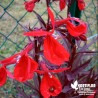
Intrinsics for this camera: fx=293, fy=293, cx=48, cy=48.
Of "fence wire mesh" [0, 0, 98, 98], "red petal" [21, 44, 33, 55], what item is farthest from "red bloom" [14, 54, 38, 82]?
"fence wire mesh" [0, 0, 98, 98]

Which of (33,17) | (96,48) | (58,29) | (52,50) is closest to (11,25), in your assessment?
(33,17)

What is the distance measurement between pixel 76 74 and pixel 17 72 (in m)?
0.51

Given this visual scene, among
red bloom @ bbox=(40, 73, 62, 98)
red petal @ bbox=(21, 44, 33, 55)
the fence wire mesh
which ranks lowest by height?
red bloom @ bbox=(40, 73, 62, 98)

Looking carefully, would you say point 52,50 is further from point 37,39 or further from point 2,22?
point 2,22

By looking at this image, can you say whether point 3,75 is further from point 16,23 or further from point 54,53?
point 16,23

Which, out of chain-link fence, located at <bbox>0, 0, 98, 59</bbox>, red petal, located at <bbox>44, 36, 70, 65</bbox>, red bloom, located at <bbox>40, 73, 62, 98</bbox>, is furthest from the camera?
chain-link fence, located at <bbox>0, 0, 98, 59</bbox>

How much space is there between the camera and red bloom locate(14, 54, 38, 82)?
745 mm

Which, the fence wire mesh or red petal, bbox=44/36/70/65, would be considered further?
the fence wire mesh

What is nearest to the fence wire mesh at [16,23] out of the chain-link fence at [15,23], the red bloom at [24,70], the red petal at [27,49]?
the chain-link fence at [15,23]

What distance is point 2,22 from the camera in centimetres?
262

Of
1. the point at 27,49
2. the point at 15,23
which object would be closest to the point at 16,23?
the point at 15,23

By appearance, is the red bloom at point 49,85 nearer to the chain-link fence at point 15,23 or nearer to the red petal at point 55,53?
the red petal at point 55,53

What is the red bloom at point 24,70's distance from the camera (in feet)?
2.44

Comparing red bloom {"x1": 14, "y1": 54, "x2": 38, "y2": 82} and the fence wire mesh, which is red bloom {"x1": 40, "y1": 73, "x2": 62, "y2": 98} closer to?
red bloom {"x1": 14, "y1": 54, "x2": 38, "y2": 82}
